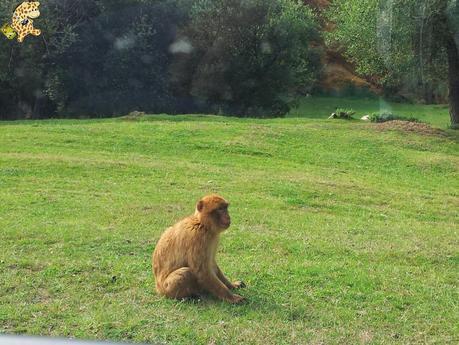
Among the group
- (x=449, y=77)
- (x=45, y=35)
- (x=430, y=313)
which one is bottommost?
(x=430, y=313)

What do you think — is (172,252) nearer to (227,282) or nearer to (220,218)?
(220,218)

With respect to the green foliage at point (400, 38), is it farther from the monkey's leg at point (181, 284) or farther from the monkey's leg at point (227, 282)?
the monkey's leg at point (181, 284)

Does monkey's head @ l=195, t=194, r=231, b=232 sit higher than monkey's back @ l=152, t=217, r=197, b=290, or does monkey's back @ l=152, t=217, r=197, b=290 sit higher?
monkey's head @ l=195, t=194, r=231, b=232

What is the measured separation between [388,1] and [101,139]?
1210cm

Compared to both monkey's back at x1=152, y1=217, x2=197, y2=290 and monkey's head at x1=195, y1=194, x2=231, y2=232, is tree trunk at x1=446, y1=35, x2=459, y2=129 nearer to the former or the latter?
monkey's head at x1=195, y1=194, x2=231, y2=232

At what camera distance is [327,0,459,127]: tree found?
24.2m

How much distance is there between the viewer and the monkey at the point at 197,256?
7.12 metres

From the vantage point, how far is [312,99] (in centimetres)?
4900

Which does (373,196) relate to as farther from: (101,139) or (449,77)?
(449,77)

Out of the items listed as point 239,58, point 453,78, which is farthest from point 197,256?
point 239,58

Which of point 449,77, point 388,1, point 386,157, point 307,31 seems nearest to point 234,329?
point 386,157

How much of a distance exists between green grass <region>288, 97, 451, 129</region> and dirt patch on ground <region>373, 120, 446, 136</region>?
508 inches

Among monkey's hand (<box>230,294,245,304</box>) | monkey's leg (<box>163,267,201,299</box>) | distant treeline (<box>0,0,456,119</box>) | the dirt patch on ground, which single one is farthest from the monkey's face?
distant treeline (<box>0,0,456,119</box>)

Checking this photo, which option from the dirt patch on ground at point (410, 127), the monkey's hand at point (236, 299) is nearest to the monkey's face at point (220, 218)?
the monkey's hand at point (236, 299)
